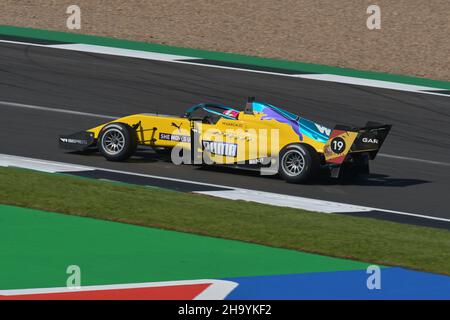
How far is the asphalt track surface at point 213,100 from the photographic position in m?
18.8

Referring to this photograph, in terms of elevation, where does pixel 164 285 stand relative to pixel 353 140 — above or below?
below

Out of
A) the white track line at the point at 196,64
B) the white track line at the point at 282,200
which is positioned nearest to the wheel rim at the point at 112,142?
the white track line at the point at 282,200

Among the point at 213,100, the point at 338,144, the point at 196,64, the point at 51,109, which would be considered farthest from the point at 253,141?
the point at 196,64

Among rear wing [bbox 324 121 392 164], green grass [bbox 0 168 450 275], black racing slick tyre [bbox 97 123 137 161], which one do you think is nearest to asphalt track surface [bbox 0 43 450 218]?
black racing slick tyre [bbox 97 123 137 161]

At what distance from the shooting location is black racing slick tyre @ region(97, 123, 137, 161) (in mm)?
19406

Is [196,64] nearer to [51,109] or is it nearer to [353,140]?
[51,109]

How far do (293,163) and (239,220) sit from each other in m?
3.60

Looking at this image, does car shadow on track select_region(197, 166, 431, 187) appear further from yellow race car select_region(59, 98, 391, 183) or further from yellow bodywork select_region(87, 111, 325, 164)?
yellow bodywork select_region(87, 111, 325, 164)

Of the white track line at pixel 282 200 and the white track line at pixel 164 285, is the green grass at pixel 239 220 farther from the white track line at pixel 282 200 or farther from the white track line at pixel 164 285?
the white track line at pixel 164 285

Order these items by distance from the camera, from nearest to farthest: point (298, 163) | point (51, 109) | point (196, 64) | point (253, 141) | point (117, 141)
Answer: point (298, 163)
point (253, 141)
point (117, 141)
point (51, 109)
point (196, 64)

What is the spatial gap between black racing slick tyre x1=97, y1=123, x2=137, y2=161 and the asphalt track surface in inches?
6.2

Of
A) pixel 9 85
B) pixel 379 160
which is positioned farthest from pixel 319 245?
pixel 9 85

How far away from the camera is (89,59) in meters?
30.0

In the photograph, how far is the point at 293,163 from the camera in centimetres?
1872
